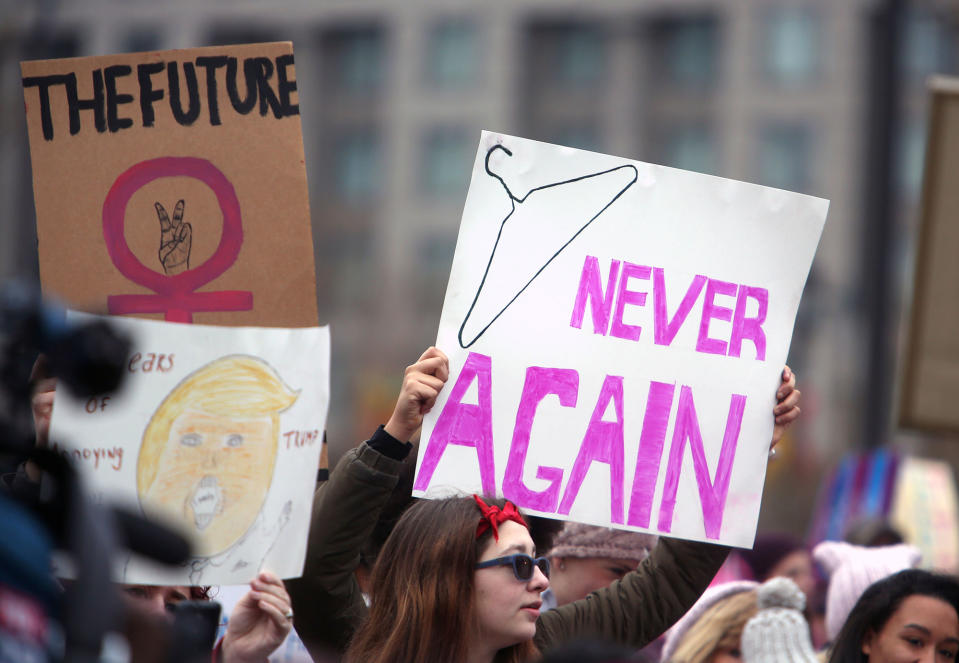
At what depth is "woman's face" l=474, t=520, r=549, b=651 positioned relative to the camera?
8.03 feet

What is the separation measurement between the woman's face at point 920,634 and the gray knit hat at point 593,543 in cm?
57

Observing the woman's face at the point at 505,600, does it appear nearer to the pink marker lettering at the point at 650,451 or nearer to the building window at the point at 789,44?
the pink marker lettering at the point at 650,451

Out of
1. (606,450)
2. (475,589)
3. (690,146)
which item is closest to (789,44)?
(690,146)

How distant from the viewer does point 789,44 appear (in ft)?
145

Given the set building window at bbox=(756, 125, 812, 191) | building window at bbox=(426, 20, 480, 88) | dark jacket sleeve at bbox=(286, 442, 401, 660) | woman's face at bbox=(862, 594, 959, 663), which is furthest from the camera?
building window at bbox=(426, 20, 480, 88)

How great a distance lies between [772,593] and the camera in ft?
10.3

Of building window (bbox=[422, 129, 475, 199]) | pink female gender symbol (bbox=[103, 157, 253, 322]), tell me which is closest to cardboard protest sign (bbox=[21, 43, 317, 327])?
pink female gender symbol (bbox=[103, 157, 253, 322])

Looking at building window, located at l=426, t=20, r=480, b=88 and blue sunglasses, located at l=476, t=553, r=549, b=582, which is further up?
building window, located at l=426, t=20, r=480, b=88

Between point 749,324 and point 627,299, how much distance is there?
0.89 feet

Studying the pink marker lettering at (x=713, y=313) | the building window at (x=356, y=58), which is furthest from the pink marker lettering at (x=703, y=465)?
the building window at (x=356, y=58)

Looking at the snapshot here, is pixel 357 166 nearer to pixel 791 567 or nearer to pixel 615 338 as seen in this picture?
pixel 791 567

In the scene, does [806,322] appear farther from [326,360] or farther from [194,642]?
[194,642]

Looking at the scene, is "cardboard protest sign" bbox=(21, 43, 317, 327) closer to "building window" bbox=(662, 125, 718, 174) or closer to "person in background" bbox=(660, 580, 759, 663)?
"person in background" bbox=(660, 580, 759, 663)

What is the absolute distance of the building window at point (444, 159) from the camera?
45.9 meters
